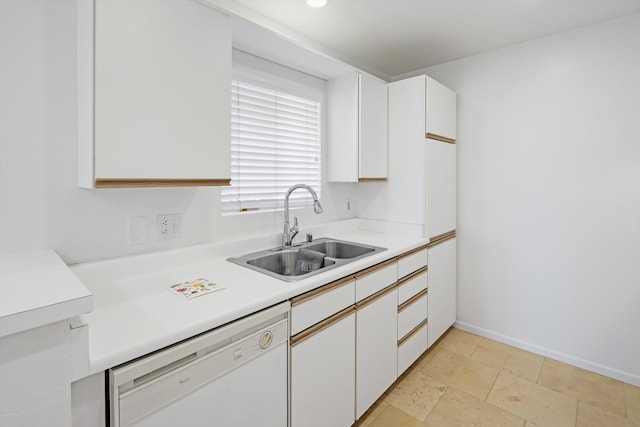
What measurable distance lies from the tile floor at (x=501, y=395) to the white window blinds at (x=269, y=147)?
4.88 feet

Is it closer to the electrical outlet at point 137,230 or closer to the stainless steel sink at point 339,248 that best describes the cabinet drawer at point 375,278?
→ the stainless steel sink at point 339,248

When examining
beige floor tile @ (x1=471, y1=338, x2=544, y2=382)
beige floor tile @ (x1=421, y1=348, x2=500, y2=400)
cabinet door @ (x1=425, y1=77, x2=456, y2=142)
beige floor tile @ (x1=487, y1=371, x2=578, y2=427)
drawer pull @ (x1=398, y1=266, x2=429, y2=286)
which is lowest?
beige floor tile @ (x1=487, y1=371, x2=578, y2=427)

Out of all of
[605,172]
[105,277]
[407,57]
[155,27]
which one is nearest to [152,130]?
[155,27]

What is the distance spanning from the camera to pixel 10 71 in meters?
1.19

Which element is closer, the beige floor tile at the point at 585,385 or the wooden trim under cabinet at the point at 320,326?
the wooden trim under cabinet at the point at 320,326

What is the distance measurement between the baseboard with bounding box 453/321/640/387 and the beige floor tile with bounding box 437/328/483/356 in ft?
0.21

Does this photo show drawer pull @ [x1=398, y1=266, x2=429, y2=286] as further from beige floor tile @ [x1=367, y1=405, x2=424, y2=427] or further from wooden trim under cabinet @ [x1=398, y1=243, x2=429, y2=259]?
beige floor tile @ [x1=367, y1=405, x2=424, y2=427]

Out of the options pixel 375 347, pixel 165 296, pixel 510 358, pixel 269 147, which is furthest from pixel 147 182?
pixel 510 358

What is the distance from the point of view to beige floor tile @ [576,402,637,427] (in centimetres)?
184

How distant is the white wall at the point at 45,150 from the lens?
1.19 m

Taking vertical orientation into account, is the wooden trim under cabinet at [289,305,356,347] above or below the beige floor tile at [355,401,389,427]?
above

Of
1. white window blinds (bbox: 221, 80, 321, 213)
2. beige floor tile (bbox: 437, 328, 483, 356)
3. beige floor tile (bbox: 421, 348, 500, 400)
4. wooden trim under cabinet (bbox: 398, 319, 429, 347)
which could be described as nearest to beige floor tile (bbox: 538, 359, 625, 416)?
beige floor tile (bbox: 421, 348, 500, 400)

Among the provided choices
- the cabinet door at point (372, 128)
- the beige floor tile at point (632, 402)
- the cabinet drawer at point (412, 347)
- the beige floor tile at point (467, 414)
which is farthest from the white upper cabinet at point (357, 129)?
the beige floor tile at point (632, 402)

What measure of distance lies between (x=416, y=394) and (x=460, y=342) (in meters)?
0.86
